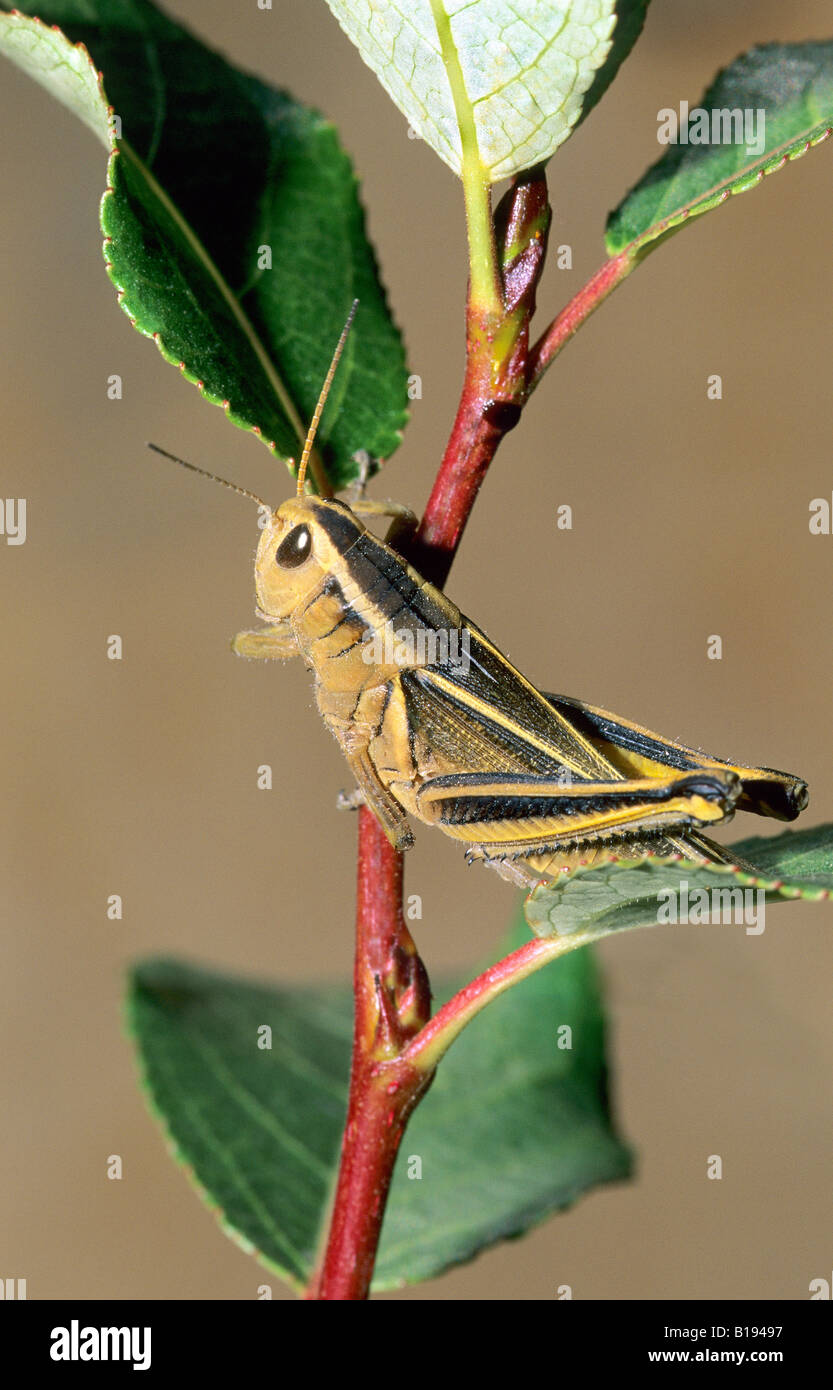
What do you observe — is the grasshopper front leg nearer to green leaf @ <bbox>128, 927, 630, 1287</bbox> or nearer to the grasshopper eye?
the grasshopper eye

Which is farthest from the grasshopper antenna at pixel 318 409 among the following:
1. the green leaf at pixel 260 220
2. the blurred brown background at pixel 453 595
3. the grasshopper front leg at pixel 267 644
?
the blurred brown background at pixel 453 595

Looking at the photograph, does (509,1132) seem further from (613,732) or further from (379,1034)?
(379,1034)

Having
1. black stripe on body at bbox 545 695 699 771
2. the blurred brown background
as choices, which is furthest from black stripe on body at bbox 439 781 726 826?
the blurred brown background

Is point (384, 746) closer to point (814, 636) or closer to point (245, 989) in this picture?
point (245, 989)

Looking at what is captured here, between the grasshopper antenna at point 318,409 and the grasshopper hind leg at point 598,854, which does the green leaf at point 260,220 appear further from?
the grasshopper hind leg at point 598,854

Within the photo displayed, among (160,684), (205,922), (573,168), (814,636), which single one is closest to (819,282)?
(573,168)

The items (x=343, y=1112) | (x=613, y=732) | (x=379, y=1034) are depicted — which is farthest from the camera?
(x=343, y=1112)

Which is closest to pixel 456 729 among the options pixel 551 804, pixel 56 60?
pixel 551 804
